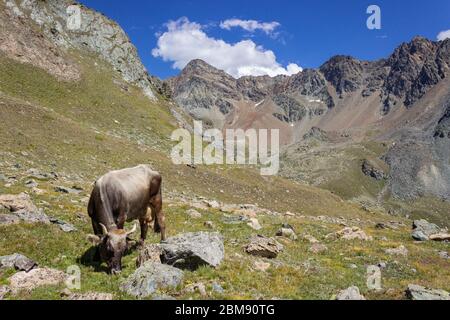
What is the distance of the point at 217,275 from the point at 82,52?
3301 inches

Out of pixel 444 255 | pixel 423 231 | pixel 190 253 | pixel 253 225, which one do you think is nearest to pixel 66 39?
pixel 253 225

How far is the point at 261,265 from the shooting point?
18734 millimetres

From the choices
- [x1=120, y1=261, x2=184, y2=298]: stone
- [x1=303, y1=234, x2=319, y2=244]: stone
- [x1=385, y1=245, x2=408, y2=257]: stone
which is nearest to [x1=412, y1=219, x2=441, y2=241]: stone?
[x1=385, y1=245, x2=408, y2=257]: stone

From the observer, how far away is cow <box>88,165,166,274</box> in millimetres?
16359

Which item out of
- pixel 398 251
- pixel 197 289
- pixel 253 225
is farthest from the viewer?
pixel 253 225

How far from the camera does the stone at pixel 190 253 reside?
661 inches

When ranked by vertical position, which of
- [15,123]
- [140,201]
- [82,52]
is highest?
[82,52]

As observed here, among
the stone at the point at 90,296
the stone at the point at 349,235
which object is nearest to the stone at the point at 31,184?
the stone at the point at 90,296

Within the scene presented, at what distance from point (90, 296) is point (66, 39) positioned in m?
85.4

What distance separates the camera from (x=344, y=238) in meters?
29.5

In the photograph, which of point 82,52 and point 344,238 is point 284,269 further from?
point 82,52

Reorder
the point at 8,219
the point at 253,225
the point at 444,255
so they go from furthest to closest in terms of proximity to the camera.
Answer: the point at 253,225, the point at 444,255, the point at 8,219

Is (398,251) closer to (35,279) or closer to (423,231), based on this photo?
(423,231)

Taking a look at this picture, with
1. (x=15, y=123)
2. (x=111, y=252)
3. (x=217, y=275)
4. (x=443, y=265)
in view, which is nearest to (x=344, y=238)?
(x=443, y=265)
